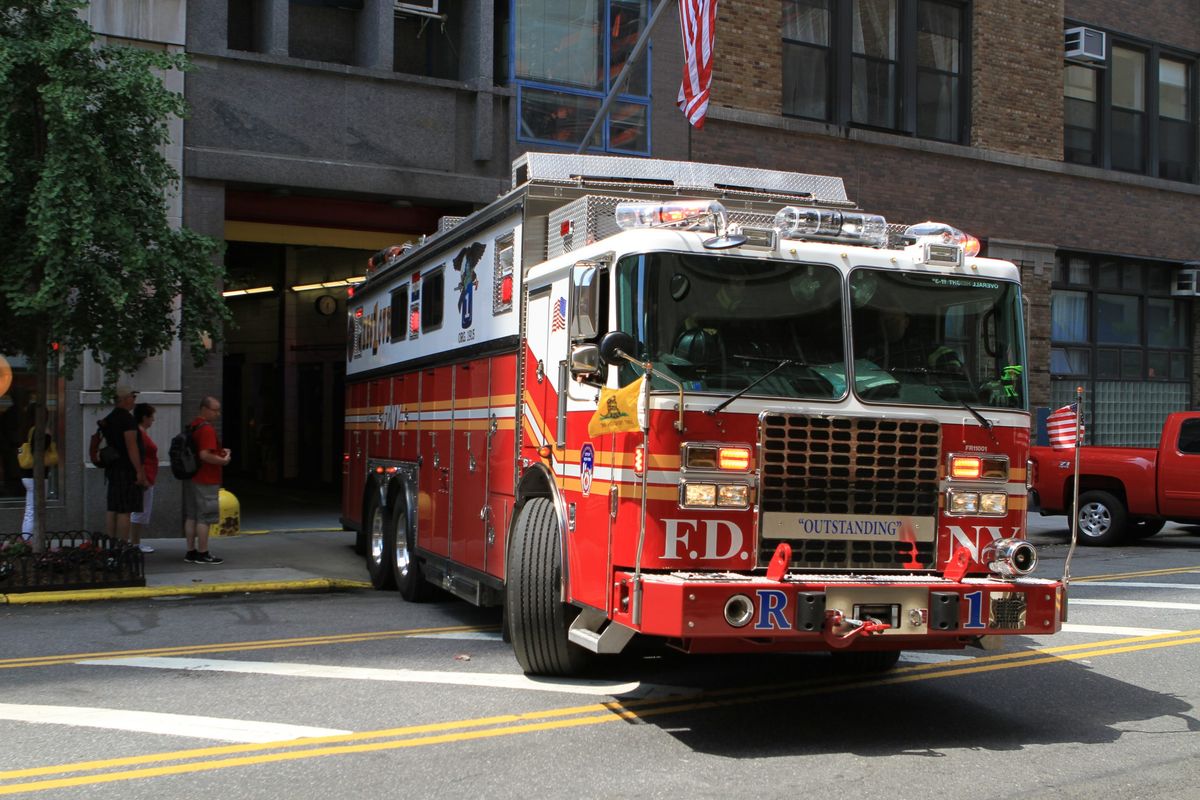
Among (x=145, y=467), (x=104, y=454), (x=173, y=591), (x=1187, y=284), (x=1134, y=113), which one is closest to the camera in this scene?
(x=173, y=591)

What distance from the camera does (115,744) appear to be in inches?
256

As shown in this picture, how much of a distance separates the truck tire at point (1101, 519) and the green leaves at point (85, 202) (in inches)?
467

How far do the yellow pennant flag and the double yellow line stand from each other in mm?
1608

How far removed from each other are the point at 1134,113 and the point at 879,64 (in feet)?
22.7

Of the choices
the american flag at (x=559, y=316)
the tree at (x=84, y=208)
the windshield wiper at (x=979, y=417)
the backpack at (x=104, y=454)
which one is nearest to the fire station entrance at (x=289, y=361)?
the backpack at (x=104, y=454)

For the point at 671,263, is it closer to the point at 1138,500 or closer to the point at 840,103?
the point at 1138,500

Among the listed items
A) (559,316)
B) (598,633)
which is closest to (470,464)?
(559,316)

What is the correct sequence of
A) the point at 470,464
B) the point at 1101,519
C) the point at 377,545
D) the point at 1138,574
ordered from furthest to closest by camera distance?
the point at 1101,519 < the point at 1138,574 < the point at 377,545 < the point at 470,464

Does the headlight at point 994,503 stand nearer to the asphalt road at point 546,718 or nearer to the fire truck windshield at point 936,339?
the fire truck windshield at point 936,339

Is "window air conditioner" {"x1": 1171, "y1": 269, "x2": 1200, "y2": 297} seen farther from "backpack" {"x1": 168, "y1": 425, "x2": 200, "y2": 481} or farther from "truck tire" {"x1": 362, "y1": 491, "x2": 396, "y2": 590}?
"backpack" {"x1": 168, "y1": 425, "x2": 200, "y2": 481}

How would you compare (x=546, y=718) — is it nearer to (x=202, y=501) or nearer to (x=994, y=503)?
(x=994, y=503)

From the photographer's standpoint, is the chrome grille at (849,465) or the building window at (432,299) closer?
the chrome grille at (849,465)

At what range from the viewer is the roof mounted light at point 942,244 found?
24.2 ft

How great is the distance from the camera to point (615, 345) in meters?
Answer: 6.62
